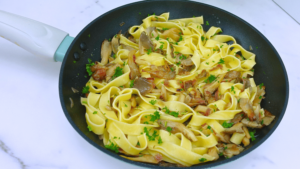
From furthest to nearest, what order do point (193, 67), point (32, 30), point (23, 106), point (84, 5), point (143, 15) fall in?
point (84, 5)
point (143, 15)
point (193, 67)
point (23, 106)
point (32, 30)

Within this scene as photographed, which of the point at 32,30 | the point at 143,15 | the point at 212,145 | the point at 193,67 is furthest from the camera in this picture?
the point at 143,15

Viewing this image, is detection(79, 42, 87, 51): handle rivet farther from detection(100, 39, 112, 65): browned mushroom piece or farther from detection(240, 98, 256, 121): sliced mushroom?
detection(240, 98, 256, 121): sliced mushroom

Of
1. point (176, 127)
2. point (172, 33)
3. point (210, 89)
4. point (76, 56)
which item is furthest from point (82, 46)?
point (210, 89)

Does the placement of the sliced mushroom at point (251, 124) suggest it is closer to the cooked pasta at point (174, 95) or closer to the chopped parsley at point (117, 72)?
the cooked pasta at point (174, 95)

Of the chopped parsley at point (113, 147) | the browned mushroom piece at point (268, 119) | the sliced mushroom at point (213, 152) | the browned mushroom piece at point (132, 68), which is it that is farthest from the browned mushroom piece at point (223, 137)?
the browned mushroom piece at point (132, 68)

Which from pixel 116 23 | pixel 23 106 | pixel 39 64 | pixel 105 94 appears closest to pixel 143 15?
pixel 116 23

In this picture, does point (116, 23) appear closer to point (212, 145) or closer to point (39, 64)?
point (39, 64)

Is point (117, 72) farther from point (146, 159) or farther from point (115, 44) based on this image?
point (146, 159)

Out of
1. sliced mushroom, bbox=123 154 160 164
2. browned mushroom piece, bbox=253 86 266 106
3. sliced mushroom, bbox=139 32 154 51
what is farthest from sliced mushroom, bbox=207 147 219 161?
sliced mushroom, bbox=139 32 154 51

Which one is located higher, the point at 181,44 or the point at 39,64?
the point at 181,44
